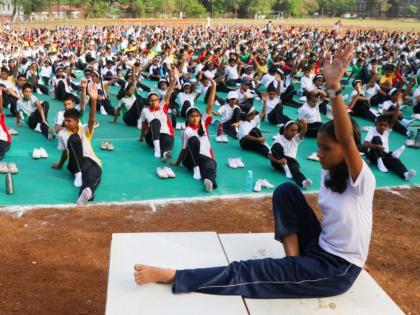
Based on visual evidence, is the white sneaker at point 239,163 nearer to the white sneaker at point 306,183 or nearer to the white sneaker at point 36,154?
the white sneaker at point 306,183

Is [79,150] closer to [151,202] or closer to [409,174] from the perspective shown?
[151,202]

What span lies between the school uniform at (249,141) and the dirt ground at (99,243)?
1842 millimetres

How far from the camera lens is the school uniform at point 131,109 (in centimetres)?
920

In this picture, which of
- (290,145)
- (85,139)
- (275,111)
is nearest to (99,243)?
(85,139)

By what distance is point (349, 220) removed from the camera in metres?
2.52

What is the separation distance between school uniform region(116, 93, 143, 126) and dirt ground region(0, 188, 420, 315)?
406 centimetres

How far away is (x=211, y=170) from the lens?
636 centimetres

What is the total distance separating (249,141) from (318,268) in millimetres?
5368

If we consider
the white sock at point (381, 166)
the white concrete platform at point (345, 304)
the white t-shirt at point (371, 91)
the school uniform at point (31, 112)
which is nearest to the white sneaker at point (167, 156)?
the school uniform at point (31, 112)

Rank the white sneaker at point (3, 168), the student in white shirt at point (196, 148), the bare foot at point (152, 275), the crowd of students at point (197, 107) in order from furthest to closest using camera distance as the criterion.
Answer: the student in white shirt at point (196, 148)
the crowd of students at point (197, 107)
the white sneaker at point (3, 168)
the bare foot at point (152, 275)

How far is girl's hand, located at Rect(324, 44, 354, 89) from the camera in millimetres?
2346

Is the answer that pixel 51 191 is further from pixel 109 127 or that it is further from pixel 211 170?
pixel 109 127

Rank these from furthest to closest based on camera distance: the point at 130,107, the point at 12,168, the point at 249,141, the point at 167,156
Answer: the point at 130,107, the point at 249,141, the point at 167,156, the point at 12,168

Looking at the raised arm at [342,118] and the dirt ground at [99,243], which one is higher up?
the raised arm at [342,118]
